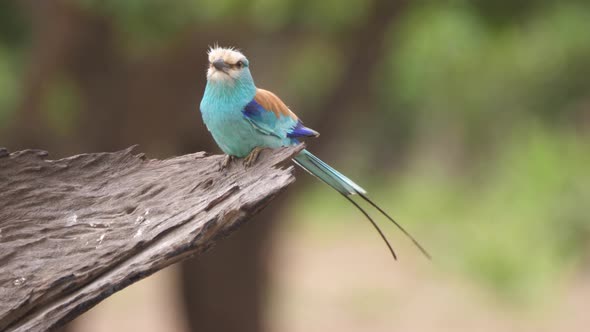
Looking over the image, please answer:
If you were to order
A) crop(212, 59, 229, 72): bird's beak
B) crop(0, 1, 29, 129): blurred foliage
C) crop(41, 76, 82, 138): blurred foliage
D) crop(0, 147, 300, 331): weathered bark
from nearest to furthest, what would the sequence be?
crop(0, 147, 300, 331): weathered bark, crop(212, 59, 229, 72): bird's beak, crop(0, 1, 29, 129): blurred foliage, crop(41, 76, 82, 138): blurred foliage

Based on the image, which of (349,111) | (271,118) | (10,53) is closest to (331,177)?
(271,118)

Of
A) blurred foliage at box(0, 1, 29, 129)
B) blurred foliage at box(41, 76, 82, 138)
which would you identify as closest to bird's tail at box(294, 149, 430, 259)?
blurred foliage at box(0, 1, 29, 129)

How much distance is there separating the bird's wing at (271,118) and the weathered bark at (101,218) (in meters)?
0.23

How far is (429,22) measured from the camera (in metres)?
8.06

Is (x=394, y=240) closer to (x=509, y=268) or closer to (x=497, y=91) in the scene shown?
(x=497, y=91)

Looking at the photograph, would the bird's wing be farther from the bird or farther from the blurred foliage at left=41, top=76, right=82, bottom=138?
the blurred foliage at left=41, top=76, right=82, bottom=138

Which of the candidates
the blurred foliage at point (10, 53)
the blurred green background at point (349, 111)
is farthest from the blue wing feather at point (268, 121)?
the blurred foliage at point (10, 53)

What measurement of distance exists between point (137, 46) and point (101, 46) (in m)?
0.48

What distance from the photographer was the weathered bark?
301cm

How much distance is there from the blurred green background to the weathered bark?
12.9ft

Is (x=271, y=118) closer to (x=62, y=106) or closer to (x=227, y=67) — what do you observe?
(x=227, y=67)

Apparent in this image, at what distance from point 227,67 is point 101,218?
0.74 m

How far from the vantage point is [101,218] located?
133 inches

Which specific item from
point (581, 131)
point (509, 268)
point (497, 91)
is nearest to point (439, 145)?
point (581, 131)
